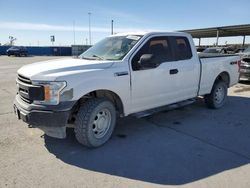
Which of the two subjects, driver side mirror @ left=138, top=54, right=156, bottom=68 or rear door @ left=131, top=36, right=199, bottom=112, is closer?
driver side mirror @ left=138, top=54, right=156, bottom=68

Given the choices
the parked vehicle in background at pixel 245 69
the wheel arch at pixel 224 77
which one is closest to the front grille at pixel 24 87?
the wheel arch at pixel 224 77

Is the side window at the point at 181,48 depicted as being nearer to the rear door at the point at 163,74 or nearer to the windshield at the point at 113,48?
the rear door at the point at 163,74

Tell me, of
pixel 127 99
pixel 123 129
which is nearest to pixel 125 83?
pixel 127 99

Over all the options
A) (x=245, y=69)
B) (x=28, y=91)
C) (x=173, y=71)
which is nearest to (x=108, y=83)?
(x=28, y=91)

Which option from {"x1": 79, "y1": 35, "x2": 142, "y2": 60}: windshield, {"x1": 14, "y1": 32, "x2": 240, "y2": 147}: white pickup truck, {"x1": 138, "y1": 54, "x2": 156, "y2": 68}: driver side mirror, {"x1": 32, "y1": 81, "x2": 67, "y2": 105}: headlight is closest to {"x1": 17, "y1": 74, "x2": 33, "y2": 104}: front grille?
{"x1": 14, "y1": 32, "x2": 240, "y2": 147}: white pickup truck

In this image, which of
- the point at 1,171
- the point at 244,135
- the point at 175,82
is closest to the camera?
the point at 1,171

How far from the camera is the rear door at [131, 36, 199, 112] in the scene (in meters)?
5.38

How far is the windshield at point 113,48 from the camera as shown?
5426 mm

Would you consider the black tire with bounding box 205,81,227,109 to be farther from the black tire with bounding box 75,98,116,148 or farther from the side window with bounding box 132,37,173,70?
the black tire with bounding box 75,98,116,148

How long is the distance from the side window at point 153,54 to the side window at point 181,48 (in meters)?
0.23

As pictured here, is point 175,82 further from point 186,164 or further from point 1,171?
point 1,171

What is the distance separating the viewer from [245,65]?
478 inches

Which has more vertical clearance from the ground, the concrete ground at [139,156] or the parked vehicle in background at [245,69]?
the parked vehicle in background at [245,69]

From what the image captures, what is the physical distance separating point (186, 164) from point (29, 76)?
273cm
